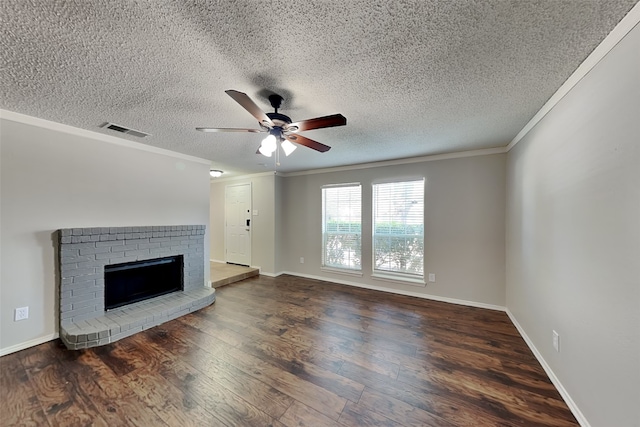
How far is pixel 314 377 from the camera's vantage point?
1928 mm

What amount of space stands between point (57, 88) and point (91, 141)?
3.88 ft

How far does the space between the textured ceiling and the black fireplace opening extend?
185cm

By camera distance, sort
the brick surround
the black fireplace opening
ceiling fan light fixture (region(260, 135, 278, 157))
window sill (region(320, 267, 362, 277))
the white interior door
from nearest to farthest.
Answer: ceiling fan light fixture (region(260, 135, 278, 157))
the brick surround
the black fireplace opening
window sill (region(320, 267, 362, 277))
the white interior door

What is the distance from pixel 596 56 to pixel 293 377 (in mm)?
3011

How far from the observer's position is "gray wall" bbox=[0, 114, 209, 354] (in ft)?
7.38

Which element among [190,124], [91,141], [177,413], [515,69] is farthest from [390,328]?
[91,141]

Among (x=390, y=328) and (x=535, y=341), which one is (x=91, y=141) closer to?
(x=390, y=328)

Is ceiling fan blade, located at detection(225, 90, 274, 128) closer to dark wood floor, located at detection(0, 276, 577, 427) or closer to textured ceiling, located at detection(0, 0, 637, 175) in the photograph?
textured ceiling, located at detection(0, 0, 637, 175)

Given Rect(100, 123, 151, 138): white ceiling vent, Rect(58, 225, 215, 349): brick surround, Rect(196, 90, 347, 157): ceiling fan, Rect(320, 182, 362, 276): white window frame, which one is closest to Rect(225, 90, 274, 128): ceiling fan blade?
Rect(196, 90, 347, 157): ceiling fan

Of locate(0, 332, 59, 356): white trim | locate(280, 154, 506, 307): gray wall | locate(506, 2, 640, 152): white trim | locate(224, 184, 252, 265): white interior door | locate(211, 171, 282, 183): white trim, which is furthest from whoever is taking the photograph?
locate(224, 184, 252, 265): white interior door

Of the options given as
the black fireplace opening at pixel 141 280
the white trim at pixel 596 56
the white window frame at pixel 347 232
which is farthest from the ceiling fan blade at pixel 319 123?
the black fireplace opening at pixel 141 280

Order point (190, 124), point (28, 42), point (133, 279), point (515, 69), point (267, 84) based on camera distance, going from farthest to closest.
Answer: point (133, 279) < point (190, 124) < point (267, 84) < point (515, 69) < point (28, 42)

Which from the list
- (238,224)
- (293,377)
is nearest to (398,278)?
(293,377)

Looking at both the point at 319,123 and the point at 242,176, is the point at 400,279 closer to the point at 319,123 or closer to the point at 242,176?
the point at 319,123
